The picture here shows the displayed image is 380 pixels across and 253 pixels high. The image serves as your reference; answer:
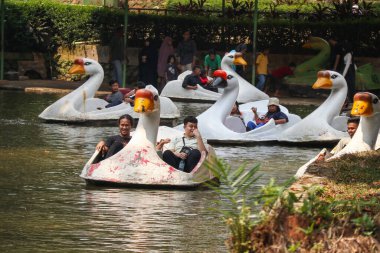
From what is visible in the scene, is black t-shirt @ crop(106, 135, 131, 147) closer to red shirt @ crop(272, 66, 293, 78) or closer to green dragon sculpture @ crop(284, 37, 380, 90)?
green dragon sculpture @ crop(284, 37, 380, 90)

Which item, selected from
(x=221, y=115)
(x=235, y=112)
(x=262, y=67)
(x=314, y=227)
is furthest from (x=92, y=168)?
(x=262, y=67)

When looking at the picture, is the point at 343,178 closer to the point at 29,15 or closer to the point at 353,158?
the point at 353,158

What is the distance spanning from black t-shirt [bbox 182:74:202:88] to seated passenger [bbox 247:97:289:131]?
8.82m

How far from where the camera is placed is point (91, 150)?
21.4 m

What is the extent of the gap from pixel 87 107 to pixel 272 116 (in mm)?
4526

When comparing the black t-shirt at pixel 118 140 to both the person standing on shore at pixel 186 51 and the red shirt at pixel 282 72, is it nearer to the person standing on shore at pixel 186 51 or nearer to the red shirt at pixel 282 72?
the red shirt at pixel 282 72

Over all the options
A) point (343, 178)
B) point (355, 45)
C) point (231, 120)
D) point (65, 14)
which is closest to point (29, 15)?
point (65, 14)

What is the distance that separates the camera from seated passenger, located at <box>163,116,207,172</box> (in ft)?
55.8

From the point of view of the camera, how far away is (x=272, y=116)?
930 inches

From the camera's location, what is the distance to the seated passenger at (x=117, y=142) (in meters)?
17.1

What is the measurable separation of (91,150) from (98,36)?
723 inches

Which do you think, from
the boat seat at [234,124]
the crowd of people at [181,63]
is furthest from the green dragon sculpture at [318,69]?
the boat seat at [234,124]

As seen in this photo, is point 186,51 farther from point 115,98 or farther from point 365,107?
point 365,107

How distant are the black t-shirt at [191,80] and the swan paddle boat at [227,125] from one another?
8.71 m
